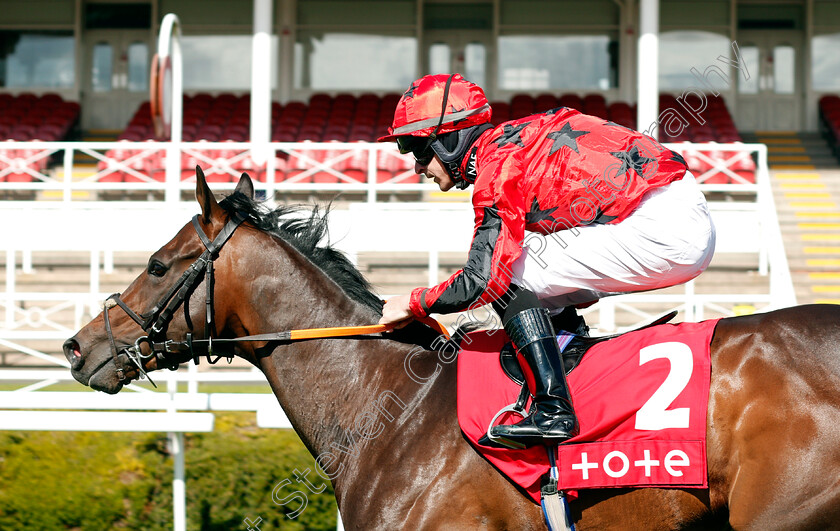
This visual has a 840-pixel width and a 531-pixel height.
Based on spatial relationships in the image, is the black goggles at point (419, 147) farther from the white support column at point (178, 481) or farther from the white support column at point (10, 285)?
the white support column at point (10, 285)

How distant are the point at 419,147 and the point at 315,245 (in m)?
0.51

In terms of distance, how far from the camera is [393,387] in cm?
259

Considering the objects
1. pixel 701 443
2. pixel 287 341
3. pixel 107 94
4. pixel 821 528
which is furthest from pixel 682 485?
pixel 107 94

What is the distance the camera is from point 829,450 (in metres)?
2.13

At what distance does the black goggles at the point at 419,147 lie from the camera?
253cm

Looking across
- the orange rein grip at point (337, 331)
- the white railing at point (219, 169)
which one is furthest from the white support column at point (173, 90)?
the orange rein grip at point (337, 331)

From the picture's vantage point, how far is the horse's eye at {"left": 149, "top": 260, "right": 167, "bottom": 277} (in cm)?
260

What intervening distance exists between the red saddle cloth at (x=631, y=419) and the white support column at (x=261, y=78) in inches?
291

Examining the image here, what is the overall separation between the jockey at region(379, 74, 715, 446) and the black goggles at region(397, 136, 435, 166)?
0.04 m

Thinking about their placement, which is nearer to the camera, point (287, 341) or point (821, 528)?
point (821, 528)

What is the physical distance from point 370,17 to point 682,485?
14.4 meters

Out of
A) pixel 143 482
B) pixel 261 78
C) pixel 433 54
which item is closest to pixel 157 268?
pixel 143 482

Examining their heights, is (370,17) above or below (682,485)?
above

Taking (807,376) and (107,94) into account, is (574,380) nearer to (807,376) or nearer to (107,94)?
(807,376)
